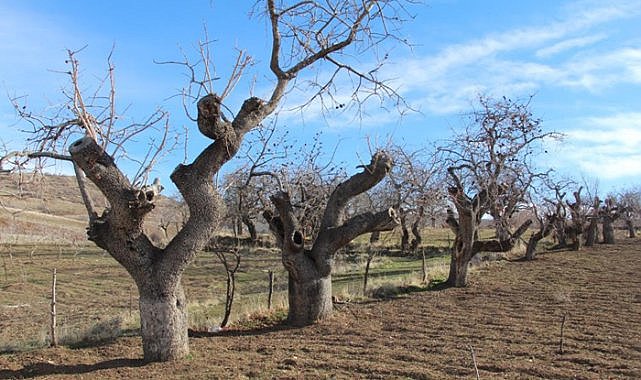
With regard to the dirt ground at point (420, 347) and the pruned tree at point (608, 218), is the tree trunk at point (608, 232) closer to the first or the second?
the pruned tree at point (608, 218)

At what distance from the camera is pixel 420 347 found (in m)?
8.42

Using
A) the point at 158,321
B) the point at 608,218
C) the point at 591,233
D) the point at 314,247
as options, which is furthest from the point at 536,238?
the point at 158,321

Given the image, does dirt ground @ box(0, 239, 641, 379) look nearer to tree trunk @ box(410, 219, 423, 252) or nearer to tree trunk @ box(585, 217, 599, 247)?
tree trunk @ box(585, 217, 599, 247)

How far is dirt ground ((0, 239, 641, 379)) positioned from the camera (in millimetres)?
6957

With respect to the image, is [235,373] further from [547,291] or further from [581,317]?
[547,291]

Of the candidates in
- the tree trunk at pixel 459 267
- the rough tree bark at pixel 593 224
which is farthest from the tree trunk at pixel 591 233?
the tree trunk at pixel 459 267

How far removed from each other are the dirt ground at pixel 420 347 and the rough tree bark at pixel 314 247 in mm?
435

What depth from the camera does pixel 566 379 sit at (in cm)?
657

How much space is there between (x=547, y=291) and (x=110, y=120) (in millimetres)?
12118

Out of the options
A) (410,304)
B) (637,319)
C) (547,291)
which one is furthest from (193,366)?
(547,291)

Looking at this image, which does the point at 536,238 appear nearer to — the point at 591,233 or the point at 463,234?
the point at 591,233

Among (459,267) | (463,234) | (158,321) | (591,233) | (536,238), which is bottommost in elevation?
(158,321)

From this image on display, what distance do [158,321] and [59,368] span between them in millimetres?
1403

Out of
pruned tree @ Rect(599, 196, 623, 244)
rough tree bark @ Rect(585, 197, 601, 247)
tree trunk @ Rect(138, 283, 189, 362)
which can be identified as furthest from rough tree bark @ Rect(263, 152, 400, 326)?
pruned tree @ Rect(599, 196, 623, 244)
